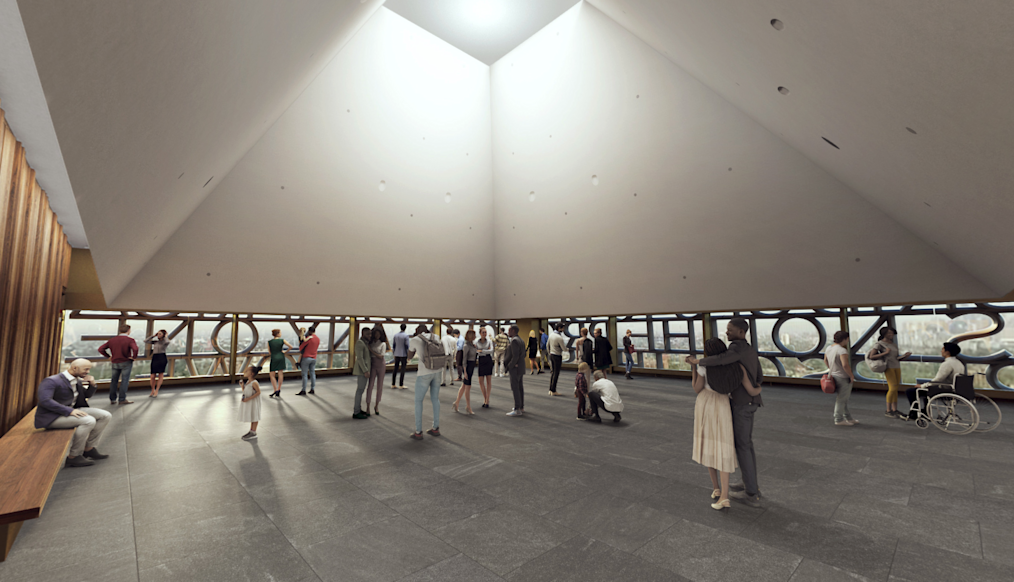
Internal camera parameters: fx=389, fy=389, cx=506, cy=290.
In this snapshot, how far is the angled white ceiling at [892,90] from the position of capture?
10.2ft

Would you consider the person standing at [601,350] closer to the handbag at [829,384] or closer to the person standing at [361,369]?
the handbag at [829,384]

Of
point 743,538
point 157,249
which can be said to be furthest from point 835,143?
point 157,249

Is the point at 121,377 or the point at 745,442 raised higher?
the point at 121,377

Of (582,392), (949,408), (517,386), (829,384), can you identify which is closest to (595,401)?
(582,392)

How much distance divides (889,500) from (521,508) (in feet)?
10.3

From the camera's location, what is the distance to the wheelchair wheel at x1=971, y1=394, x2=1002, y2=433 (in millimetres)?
5559

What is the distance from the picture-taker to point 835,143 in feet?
21.2

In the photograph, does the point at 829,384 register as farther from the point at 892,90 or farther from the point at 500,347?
the point at 500,347

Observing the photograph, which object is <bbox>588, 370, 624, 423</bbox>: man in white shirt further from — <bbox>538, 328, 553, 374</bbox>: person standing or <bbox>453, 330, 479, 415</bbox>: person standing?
<bbox>538, 328, 553, 374</bbox>: person standing

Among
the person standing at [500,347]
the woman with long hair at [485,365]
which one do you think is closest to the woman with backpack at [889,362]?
the woman with long hair at [485,365]

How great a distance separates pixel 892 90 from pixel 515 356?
227 inches

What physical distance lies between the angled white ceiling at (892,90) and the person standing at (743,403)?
2.69 meters

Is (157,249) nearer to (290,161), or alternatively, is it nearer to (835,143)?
(290,161)

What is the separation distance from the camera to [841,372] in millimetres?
5895
